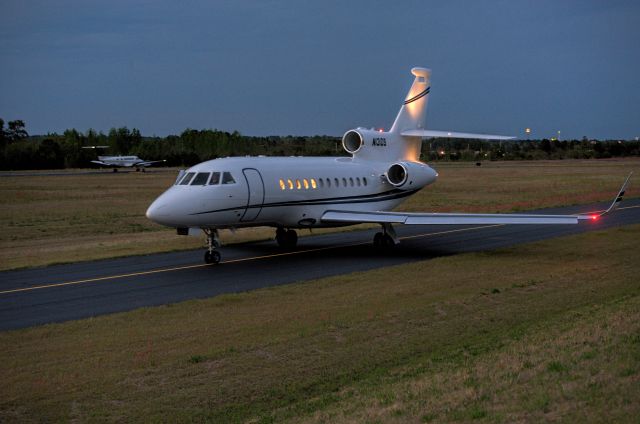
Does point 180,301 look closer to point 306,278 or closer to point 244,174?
point 306,278

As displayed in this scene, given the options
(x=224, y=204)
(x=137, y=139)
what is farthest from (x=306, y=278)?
(x=137, y=139)

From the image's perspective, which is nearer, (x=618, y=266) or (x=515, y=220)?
(x=618, y=266)

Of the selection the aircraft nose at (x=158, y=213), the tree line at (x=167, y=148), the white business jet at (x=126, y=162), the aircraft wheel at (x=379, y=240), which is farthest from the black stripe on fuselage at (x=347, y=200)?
the white business jet at (x=126, y=162)

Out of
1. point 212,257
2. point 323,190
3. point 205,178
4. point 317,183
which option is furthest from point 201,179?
point 323,190

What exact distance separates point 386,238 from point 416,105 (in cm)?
752

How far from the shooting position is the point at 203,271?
23.4m

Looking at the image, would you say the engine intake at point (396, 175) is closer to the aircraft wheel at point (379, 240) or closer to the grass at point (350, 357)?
the aircraft wheel at point (379, 240)

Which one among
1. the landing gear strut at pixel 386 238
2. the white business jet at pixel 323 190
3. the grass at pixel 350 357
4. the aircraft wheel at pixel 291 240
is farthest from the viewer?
the aircraft wheel at pixel 291 240

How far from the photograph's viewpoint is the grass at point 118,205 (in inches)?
1186

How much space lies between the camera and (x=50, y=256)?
90.6ft

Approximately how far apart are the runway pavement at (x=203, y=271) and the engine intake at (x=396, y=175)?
212cm

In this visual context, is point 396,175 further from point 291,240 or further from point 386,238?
point 291,240

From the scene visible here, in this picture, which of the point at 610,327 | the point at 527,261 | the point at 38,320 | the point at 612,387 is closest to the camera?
the point at 612,387

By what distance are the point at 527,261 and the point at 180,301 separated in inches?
428
